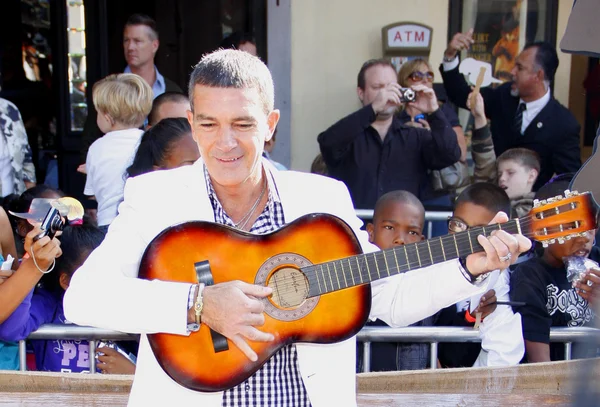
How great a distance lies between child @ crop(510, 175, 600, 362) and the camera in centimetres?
354

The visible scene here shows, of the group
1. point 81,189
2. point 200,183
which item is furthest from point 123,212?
point 81,189

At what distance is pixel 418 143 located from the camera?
5238mm

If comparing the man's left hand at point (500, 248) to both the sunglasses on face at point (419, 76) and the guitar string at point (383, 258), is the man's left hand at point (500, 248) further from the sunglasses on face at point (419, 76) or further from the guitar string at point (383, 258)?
the sunglasses on face at point (419, 76)

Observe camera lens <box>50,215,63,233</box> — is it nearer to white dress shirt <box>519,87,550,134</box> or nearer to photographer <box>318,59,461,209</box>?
photographer <box>318,59,461,209</box>

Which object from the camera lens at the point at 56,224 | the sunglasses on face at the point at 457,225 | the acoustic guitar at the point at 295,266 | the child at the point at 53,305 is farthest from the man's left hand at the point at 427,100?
the acoustic guitar at the point at 295,266

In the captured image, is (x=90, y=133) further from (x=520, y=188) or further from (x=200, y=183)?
(x=200, y=183)

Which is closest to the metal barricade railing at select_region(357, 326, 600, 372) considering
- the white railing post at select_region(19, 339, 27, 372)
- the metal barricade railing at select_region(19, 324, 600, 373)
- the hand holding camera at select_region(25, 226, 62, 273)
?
the metal barricade railing at select_region(19, 324, 600, 373)

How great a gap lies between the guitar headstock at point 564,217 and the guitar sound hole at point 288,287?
726mm

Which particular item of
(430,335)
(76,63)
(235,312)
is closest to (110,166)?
(430,335)

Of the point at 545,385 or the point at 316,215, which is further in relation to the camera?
the point at 545,385

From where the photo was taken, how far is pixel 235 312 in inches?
87.4

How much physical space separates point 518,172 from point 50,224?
2962 millimetres

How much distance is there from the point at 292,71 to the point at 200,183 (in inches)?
172

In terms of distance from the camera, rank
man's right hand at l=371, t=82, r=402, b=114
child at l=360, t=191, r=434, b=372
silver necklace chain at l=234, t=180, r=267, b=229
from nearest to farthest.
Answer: silver necklace chain at l=234, t=180, r=267, b=229
child at l=360, t=191, r=434, b=372
man's right hand at l=371, t=82, r=402, b=114
